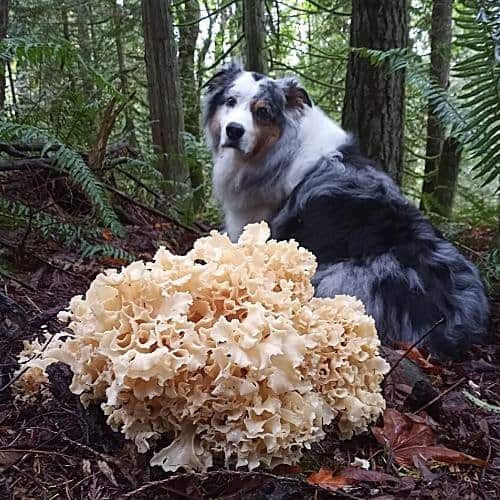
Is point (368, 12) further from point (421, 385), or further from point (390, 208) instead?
point (421, 385)

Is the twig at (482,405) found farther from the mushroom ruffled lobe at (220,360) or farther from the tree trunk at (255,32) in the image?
the tree trunk at (255,32)

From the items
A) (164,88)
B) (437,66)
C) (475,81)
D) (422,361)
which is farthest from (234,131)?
(437,66)

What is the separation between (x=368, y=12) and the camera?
16.9ft

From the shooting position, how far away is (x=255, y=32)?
6.96 meters

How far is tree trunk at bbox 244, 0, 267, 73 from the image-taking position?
6965mm

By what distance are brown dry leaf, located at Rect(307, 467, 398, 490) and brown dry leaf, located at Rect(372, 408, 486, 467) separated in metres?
0.15

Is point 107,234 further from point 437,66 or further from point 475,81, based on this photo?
point 437,66

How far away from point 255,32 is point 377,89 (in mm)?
2285

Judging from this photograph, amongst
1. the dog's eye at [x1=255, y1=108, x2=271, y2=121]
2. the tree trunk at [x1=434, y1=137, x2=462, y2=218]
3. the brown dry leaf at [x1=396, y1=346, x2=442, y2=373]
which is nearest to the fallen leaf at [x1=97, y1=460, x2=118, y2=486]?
the brown dry leaf at [x1=396, y1=346, x2=442, y2=373]

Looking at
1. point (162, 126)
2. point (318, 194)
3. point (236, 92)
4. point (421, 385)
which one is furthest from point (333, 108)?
point (421, 385)

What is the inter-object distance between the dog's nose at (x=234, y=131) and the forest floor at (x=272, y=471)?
9.17 ft

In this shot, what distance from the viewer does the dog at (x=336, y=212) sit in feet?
11.8

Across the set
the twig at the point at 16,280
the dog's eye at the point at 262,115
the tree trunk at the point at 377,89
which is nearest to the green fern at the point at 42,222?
the twig at the point at 16,280

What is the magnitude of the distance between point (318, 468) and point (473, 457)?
0.52m
